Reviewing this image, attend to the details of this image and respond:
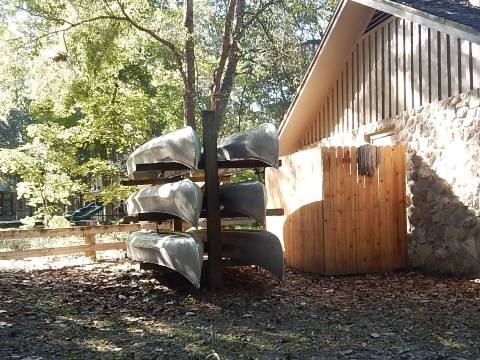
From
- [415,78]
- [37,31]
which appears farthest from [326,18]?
[415,78]

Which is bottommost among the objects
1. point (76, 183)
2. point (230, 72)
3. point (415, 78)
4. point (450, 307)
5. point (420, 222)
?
point (450, 307)

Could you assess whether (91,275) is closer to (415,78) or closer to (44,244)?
(415,78)

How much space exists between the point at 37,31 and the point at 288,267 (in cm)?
1088

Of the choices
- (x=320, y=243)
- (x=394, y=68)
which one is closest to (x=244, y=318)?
(x=320, y=243)

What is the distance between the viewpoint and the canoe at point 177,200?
675 cm

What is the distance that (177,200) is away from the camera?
7.07 metres

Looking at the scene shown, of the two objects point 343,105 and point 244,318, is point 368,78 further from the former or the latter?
point 244,318

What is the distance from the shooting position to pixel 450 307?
6078 mm

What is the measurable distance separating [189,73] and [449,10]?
29.7 feet

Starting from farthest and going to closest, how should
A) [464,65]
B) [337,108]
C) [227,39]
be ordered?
[227,39]
[337,108]
[464,65]

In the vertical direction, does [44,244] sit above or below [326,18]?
below

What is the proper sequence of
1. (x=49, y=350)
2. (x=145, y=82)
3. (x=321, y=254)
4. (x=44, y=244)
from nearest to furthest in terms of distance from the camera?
(x=49, y=350), (x=321, y=254), (x=44, y=244), (x=145, y=82)

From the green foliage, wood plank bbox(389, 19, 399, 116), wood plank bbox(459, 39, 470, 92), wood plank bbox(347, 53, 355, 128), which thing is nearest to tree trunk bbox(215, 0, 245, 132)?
the green foliage

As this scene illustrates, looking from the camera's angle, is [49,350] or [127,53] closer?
[49,350]
